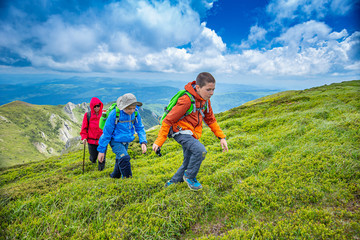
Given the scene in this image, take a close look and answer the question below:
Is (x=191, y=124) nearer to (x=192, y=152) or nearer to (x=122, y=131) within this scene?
(x=192, y=152)

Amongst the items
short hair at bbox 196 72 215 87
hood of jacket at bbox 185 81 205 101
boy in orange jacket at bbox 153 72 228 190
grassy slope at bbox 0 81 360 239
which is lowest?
grassy slope at bbox 0 81 360 239

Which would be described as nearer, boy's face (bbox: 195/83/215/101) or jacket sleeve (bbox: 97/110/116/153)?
boy's face (bbox: 195/83/215/101)

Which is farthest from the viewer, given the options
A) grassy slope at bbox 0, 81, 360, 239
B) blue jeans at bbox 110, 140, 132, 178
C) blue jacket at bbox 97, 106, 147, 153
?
blue jeans at bbox 110, 140, 132, 178

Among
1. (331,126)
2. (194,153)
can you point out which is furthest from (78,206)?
(331,126)

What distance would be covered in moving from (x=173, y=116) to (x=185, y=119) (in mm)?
684

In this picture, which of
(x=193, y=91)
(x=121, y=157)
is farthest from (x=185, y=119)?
(x=121, y=157)

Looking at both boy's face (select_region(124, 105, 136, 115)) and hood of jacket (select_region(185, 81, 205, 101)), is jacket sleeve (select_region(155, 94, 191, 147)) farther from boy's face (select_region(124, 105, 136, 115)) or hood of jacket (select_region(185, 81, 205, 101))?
boy's face (select_region(124, 105, 136, 115))

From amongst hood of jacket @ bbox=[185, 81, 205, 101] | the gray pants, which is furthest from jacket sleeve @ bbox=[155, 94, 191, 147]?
the gray pants

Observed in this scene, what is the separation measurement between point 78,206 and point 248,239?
4855mm

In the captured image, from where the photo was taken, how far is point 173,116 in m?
5.05

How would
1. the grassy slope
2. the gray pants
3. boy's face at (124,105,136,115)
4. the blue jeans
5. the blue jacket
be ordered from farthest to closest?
the blue jeans, the blue jacket, boy's face at (124,105,136,115), the gray pants, the grassy slope

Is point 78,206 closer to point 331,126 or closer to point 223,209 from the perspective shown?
point 223,209

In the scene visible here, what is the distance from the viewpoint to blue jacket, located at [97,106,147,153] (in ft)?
21.7

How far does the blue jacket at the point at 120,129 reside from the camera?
6.61 m
